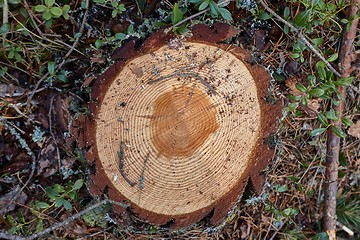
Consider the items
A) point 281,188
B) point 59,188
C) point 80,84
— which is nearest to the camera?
point 59,188

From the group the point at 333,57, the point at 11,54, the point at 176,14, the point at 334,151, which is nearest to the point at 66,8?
the point at 11,54

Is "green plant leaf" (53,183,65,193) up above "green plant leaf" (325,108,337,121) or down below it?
above

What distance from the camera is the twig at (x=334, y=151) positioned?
2053 mm

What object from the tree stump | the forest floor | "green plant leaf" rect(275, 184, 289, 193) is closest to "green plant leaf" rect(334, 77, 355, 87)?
the forest floor

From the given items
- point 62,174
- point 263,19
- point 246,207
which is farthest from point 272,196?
point 62,174

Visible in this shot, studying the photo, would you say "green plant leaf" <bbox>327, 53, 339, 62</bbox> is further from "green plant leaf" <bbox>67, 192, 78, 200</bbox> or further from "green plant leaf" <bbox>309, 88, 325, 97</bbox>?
"green plant leaf" <bbox>67, 192, 78, 200</bbox>

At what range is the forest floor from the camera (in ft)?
6.12

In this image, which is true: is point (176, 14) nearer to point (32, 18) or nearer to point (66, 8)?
point (66, 8)

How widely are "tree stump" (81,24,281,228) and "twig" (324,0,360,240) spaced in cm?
51

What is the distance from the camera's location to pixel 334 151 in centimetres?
215

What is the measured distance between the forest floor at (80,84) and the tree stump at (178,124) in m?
0.12

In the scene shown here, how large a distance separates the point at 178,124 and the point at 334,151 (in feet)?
3.07

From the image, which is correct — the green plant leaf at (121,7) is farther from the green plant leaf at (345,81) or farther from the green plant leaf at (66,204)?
the green plant leaf at (345,81)

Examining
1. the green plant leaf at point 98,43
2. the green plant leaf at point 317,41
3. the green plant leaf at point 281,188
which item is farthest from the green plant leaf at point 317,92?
the green plant leaf at point 98,43
